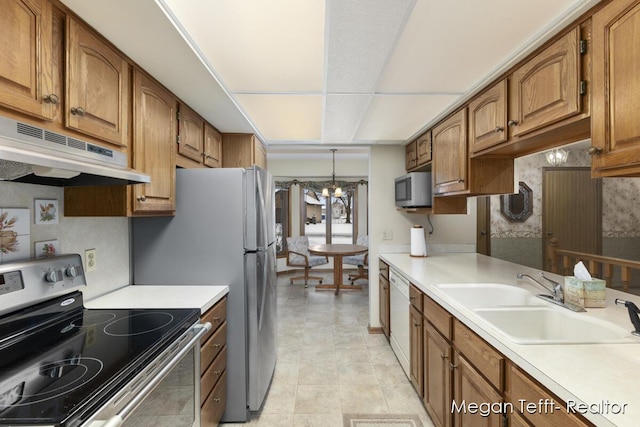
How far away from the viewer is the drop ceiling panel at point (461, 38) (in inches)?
44.7

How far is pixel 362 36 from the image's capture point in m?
1.26

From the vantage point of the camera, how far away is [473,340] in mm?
1351

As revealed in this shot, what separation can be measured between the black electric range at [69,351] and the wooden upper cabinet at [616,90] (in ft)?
5.80

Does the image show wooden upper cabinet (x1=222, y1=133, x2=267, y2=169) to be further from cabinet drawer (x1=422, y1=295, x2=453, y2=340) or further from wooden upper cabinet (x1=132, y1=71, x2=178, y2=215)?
cabinet drawer (x1=422, y1=295, x2=453, y2=340)

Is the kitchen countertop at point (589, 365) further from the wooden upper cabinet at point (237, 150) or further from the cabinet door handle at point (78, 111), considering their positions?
the wooden upper cabinet at point (237, 150)

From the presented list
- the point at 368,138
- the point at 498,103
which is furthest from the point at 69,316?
the point at 368,138

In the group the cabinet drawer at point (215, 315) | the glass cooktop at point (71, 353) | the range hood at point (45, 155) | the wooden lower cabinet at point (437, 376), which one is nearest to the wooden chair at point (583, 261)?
the wooden lower cabinet at point (437, 376)

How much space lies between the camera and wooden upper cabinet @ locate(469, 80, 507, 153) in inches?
65.4

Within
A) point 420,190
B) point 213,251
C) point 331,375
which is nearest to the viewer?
point 213,251

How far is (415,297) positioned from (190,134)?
6.66 feet

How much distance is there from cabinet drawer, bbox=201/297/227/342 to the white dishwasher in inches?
55.0

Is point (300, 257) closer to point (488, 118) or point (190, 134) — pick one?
point (190, 134)

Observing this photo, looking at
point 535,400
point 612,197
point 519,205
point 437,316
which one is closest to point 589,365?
point 535,400

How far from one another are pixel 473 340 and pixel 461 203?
168 centimetres
